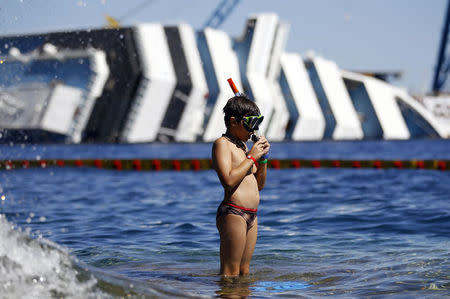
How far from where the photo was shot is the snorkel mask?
5.62 metres

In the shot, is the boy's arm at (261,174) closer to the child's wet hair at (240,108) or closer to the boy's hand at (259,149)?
the boy's hand at (259,149)

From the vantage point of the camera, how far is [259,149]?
5.63m

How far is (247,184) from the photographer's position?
230 inches

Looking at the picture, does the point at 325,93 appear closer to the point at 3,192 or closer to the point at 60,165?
the point at 60,165

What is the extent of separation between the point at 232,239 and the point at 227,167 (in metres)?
0.64

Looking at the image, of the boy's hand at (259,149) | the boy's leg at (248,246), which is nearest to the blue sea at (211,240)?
the boy's leg at (248,246)

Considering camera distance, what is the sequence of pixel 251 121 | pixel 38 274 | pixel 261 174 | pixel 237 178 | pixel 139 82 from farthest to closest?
pixel 139 82
pixel 261 174
pixel 251 121
pixel 237 178
pixel 38 274

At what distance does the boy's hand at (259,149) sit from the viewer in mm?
5594

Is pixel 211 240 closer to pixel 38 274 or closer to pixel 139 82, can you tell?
pixel 38 274

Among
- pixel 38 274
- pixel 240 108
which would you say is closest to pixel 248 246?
pixel 240 108

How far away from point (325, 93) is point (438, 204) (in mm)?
64856

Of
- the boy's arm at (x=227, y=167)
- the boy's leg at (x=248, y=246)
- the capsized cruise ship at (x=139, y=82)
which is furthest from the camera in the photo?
the capsized cruise ship at (x=139, y=82)

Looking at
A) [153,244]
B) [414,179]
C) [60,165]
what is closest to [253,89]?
[60,165]

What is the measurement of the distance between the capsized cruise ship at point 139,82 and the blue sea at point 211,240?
40092mm
